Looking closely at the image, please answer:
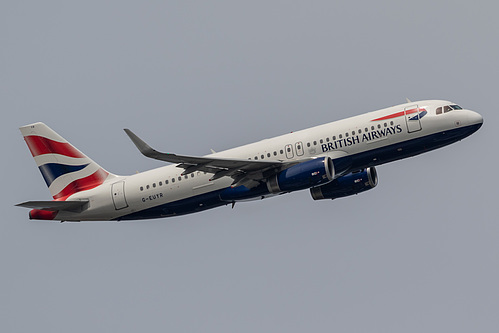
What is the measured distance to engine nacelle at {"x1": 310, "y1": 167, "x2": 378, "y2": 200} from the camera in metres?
63.2

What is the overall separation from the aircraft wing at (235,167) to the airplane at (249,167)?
7 cm

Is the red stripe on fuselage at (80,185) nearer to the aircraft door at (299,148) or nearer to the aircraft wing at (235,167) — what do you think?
the aircraft wing at (235,167)

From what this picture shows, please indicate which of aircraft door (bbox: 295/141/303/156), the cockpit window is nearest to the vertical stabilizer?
aircraft door (bbox: 295/141/303/156)

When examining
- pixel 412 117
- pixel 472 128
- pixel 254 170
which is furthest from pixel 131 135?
pixel 472 128

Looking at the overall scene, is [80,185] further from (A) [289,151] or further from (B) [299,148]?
(B) [299,148]

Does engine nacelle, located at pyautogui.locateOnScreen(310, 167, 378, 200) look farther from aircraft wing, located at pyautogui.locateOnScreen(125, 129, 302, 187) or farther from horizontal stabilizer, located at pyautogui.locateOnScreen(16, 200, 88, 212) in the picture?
horizontal stabilizer, located at pyautogui.locateOnScreen(16, 200, 88, 212)

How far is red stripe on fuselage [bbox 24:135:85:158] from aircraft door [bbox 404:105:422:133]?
2560 centimetres

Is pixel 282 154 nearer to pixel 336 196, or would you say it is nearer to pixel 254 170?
pixel 254 170

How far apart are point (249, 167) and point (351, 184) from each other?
32.9 feet

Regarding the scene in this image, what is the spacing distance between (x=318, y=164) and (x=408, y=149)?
652 centimetres

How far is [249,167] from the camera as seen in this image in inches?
2249

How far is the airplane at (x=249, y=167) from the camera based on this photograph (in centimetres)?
5631

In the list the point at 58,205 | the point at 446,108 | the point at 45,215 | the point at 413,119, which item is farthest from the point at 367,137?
the point at 45,215

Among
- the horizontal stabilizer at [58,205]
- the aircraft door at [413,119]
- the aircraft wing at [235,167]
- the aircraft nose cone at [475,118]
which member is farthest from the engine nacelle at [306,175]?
the horizontal stabilizer at [58,205]
